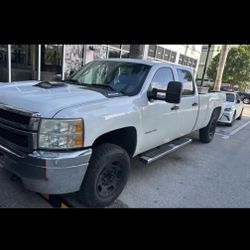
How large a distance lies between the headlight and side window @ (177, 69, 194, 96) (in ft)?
8.72

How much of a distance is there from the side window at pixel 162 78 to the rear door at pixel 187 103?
13.9 inches

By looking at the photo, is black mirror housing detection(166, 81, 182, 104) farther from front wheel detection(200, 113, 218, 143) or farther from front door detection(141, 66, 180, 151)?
front wheel detection(200, 113, 218, 143)

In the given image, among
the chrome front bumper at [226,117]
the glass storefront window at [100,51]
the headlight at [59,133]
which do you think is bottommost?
the chrome front bumper at [226,117]

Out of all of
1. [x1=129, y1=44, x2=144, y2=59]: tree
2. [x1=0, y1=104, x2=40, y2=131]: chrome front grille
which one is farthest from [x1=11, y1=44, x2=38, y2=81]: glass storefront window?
[x1=0, y1=104, x2=40, y2=131]: chrome front grille

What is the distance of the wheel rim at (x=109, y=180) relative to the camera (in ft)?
9.72

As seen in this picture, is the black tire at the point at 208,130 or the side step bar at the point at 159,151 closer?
the side step bar at the point at 159,151

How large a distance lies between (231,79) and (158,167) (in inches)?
1031

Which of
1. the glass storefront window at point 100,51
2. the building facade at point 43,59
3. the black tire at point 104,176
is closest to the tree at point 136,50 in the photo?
the building facade at point 43,59

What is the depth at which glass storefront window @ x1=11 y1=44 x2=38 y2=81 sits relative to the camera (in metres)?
8.76

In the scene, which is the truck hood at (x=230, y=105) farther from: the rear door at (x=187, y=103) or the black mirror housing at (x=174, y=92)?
the black mirror housing at (x=174, y=92)

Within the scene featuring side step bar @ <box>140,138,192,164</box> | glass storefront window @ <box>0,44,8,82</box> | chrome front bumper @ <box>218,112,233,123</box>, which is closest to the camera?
side step bar @ <box>140,138,192,164</box>
